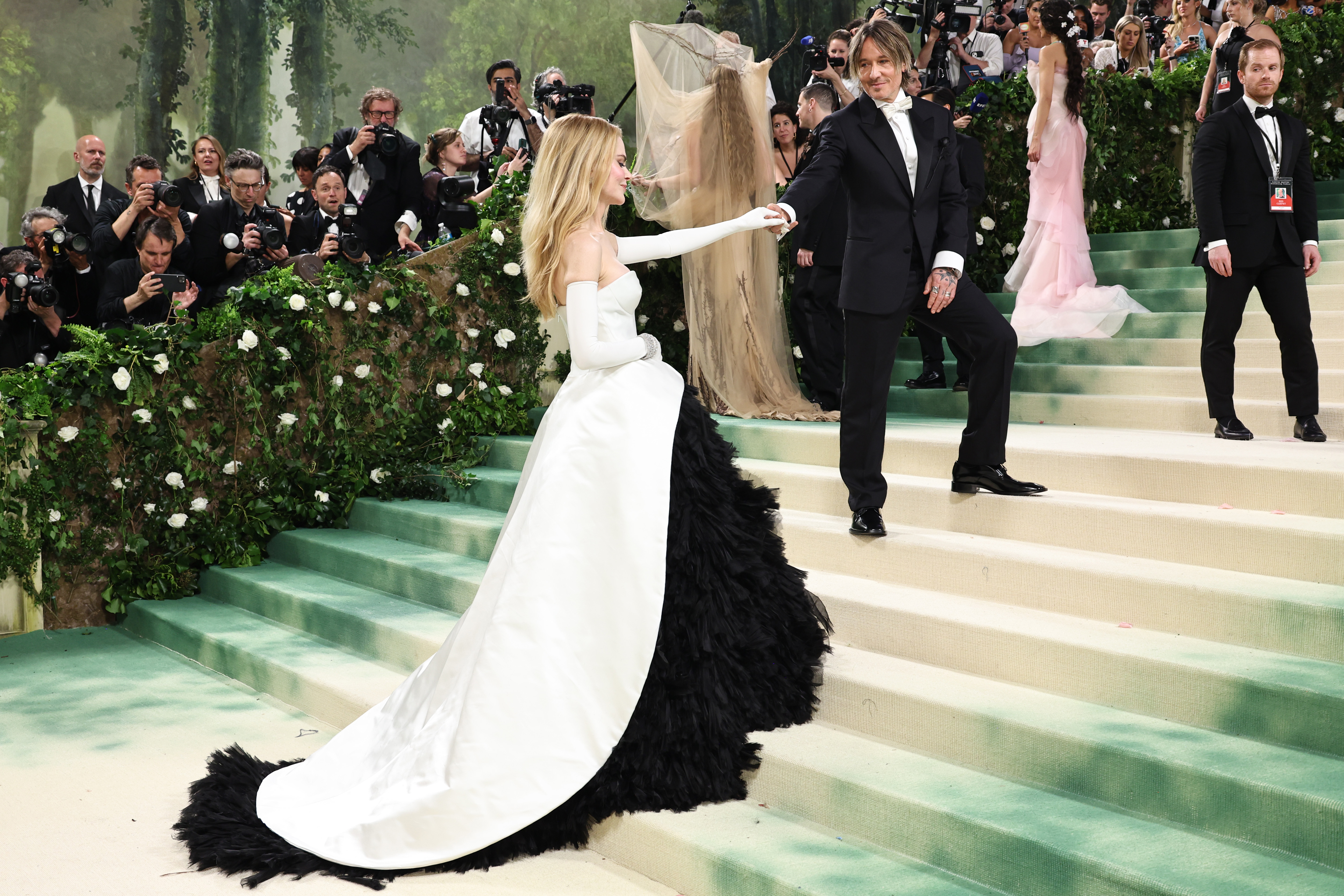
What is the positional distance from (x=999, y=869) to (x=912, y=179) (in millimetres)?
2377

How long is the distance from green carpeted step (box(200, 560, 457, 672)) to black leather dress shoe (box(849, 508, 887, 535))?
1.57 metres

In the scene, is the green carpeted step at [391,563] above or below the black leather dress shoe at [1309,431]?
below

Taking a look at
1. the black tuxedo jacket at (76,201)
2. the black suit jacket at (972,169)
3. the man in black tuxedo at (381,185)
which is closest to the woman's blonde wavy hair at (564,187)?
the black suit jacket at (972,169)

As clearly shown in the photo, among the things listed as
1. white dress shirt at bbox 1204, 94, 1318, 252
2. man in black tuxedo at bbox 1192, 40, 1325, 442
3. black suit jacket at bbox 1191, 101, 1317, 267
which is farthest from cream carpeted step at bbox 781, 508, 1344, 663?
A: white dress shirt at bbox 1204, 94, 1318, 252

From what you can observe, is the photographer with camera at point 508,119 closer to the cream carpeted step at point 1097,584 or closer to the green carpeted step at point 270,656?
the green carpeted step at point 270,656

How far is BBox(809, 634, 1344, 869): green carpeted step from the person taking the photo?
244cm

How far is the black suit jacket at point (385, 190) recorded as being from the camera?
23.8 ft

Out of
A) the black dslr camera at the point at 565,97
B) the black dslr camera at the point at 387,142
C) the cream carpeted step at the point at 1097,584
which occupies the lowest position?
the cream carpeted step at the point at 1097,584

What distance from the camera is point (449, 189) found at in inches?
261

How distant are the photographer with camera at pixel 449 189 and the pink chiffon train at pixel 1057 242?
9.74ft

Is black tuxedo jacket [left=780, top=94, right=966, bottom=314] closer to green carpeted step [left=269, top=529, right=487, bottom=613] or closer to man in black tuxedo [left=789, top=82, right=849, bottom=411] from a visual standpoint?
green carpeted step [left=269, top=529, right=487, bottom=613]

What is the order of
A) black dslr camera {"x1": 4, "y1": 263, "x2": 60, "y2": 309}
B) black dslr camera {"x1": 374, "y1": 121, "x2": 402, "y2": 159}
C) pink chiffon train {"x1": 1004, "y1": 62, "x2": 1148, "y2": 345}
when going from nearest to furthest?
black dslr camera {"x1": 4, "y1": 263, "x2": 60, "y2": 309} < pink chiffon train {"x1": 1004, "y1": 62, "x2": 1148, "y2": 345} < black dslr camera {"x1": 374, "y1": 121, "x2": 402, "y2": 159}

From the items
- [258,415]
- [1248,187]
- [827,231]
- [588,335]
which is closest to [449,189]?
[258,415]

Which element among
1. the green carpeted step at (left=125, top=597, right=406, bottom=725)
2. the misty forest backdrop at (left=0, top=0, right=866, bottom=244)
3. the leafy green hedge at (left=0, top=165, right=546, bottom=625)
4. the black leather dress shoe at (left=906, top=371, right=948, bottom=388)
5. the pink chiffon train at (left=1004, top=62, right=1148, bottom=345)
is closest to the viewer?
the green carpeted step at (left=125, top=597, right=406, bottom=725)
